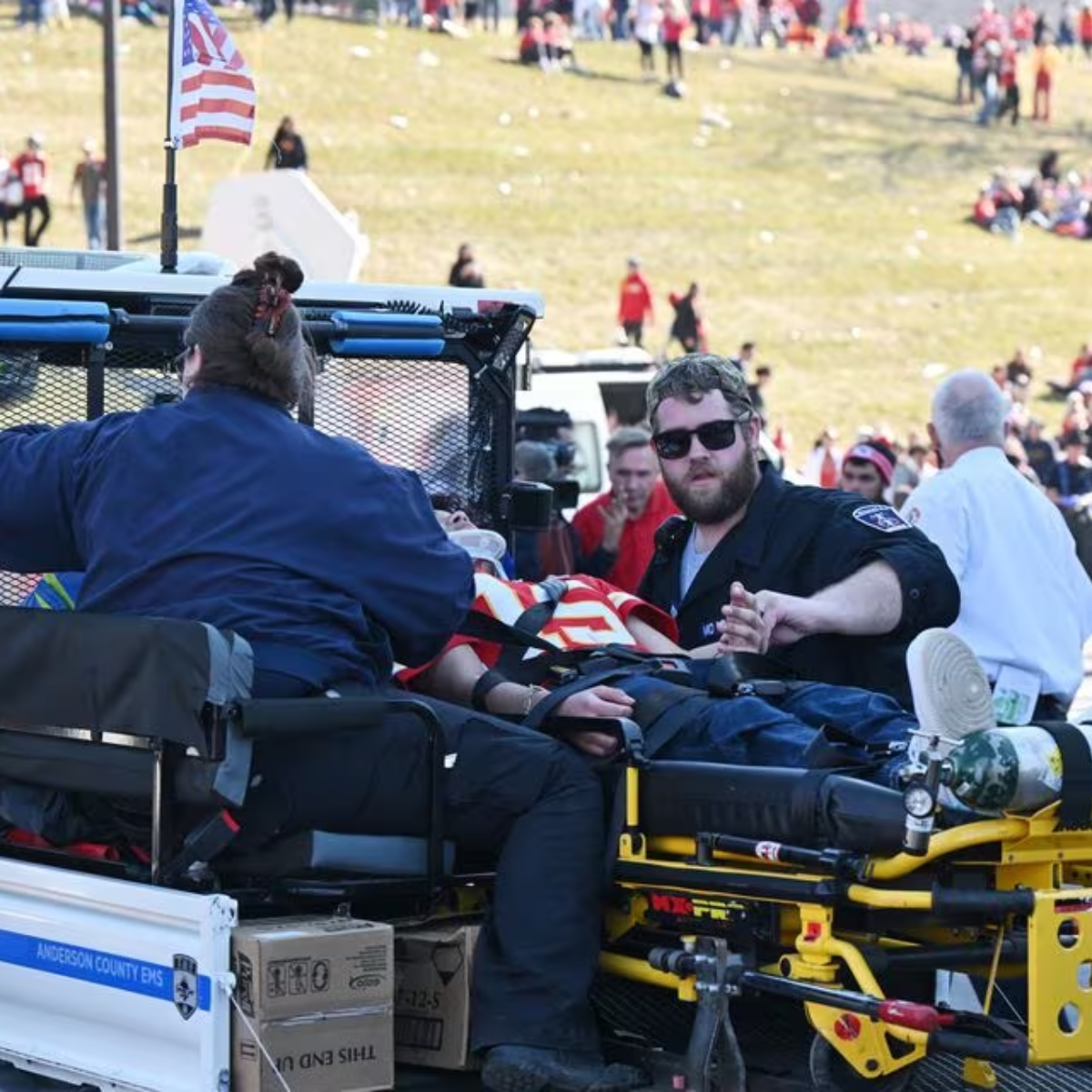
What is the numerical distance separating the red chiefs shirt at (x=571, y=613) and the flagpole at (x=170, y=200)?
1893 mm

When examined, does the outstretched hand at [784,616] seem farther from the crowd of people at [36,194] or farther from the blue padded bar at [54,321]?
the crowd of people at [36,194]

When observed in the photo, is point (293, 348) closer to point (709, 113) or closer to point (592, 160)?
point (592, 160)

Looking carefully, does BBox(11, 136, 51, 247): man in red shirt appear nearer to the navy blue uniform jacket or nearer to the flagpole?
the flagpole

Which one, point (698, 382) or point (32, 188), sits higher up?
point (698, 382)

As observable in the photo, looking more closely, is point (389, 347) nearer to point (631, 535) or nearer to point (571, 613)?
point (571, 613)

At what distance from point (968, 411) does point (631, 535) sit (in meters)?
3.47

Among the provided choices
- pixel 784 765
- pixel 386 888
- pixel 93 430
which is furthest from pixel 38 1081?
pixel 784 765

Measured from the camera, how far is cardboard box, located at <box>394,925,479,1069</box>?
17.1 feet

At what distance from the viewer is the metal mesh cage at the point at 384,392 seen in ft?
21.9

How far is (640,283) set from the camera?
35406mm

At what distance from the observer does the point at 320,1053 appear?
4.98 metres

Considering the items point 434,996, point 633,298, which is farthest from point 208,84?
point 633,298

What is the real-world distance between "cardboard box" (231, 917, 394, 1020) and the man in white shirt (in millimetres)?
3379

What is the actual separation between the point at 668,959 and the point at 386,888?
2.10 feet
